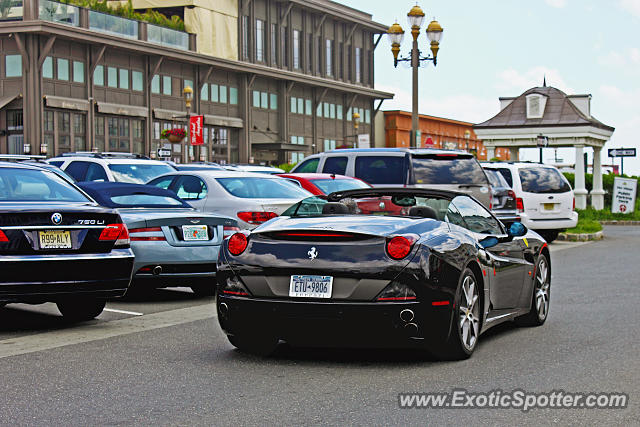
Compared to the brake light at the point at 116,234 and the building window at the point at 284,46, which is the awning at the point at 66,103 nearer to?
the building window at the point at 284,46

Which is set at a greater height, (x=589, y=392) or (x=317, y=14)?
(x=317, y=14)

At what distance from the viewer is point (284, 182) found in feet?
51.4

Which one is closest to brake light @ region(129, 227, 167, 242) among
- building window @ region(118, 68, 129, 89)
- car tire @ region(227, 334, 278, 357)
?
car tire @ region(227, 334, 278, 357)

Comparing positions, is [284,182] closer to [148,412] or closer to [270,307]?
[270,307]

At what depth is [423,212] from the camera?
8.22 metres

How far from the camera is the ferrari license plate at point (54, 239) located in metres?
9.10

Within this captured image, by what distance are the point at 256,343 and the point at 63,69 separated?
169 ft

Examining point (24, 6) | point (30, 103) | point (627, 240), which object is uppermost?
point (24, 6)

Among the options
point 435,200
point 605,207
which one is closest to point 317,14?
point 605,207

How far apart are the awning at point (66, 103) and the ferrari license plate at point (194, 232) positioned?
4534 centimetres

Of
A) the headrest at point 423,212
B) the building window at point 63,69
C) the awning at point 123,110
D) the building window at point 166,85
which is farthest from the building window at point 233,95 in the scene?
the headrest at point 423,212

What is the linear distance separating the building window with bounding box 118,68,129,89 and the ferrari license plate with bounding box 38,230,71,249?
53485mm

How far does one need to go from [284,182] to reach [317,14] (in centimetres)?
7042

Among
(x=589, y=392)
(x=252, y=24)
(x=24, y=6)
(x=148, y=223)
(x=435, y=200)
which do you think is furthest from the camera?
(x=252, y=24)
